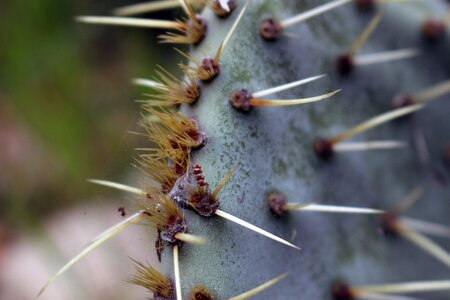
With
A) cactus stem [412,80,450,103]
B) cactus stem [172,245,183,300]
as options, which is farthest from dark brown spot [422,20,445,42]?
cactus stem [172,245,183,300]

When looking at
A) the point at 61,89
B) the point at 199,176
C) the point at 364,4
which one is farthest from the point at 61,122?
the point at 199,176

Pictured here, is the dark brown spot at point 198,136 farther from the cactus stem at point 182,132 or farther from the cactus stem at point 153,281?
the cactus stem at point 153,281

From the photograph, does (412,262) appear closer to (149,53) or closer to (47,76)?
(149,53)

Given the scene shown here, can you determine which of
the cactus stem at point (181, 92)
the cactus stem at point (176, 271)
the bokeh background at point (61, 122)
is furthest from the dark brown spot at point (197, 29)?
the bokeh background at point (61, 122)

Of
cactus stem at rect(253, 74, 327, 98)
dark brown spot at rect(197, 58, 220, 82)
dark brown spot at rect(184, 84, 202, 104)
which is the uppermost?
dark brown spot at rect(197, 58, 220, 82)

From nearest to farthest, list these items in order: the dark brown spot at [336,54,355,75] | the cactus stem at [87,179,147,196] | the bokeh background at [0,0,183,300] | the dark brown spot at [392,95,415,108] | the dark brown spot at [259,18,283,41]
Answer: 1. the cactus stem at [87,179,147,196]
2. the dark brown spot at [259,18,283,41]
3. the dark brown spot at [336,54,355,75]
4. the dark brown spot at [392,95,415,108]
5. the bokeh background at [0,0,183,300]

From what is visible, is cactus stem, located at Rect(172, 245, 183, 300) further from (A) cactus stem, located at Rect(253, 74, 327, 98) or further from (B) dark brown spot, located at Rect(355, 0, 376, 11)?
(B) dark brown spot, located at Rect(355, 0, 376, 11)

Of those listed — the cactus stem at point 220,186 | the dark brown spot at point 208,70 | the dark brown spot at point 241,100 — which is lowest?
the cactus stem at point 220,186
